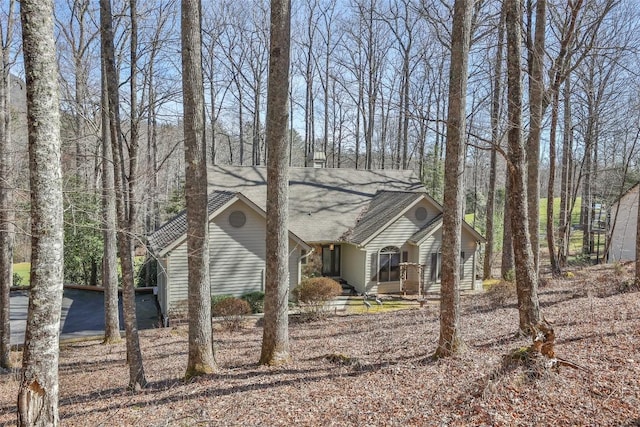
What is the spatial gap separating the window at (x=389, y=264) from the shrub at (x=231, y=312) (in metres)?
6.98

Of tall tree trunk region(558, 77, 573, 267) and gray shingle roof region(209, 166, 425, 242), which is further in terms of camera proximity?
gray shingle roof region(209, 166, 425, 242)

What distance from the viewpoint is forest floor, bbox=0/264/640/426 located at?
4.95m

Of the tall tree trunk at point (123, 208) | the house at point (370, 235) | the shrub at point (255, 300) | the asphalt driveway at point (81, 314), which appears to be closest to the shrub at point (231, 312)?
the shrub at point (255, 300)

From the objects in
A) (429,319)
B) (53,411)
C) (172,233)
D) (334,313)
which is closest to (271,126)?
(53,411)

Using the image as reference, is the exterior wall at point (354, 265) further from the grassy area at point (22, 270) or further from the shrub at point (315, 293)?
the grassy area at point (22, 270)

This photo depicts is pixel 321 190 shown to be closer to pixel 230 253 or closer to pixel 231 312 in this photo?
pixel 230 253

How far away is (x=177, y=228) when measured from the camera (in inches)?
655

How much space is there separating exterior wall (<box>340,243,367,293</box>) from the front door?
284 millimetres

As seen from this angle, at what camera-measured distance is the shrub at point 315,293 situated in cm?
1414

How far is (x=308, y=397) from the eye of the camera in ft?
19.6

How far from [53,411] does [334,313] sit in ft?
36.5

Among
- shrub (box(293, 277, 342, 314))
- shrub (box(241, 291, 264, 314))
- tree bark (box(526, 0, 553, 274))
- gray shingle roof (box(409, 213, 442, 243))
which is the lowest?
shrub (box(241, 291, 264, 314))

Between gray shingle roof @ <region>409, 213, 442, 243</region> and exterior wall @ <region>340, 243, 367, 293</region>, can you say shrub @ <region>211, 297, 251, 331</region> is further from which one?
gray shingle roof @ <region>409, 213, 442, 243</region>

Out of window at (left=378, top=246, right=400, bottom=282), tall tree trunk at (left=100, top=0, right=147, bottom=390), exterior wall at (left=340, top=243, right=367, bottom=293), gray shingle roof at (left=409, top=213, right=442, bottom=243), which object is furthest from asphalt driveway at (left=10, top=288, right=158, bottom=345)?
gray shingle roof at (left=409, top=213, right=442, bottom=243)
